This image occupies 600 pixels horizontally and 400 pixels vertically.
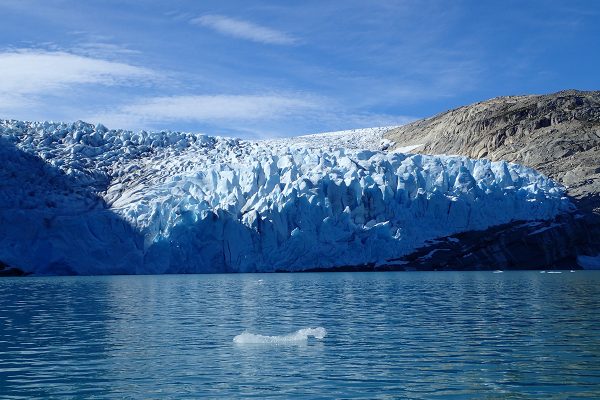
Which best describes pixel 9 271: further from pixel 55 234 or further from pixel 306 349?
pixel 306 349

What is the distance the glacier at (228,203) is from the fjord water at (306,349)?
23.2 m

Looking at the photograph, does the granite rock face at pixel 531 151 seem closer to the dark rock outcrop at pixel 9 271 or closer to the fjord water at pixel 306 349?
the dark rock outcrop at pixel 9 271

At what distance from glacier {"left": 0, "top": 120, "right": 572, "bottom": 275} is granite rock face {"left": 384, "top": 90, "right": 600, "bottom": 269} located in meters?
1.72

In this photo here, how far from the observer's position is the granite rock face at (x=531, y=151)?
54.2 meters

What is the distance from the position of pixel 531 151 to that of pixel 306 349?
191 ft

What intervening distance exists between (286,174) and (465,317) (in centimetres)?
3300

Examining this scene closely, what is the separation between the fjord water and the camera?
10461 millimetres

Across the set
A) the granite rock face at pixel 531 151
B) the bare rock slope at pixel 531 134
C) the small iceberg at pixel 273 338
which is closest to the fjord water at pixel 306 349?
the small iceberg at pixel 273 338

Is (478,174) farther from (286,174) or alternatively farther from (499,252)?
(286,174)

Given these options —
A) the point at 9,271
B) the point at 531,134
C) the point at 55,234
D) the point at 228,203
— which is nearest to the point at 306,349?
the point at 228,203

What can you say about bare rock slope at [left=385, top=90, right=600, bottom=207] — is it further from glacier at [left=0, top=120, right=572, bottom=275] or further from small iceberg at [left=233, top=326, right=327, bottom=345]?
small iceberg at [left=233, top=326, right=327, bottom=345]

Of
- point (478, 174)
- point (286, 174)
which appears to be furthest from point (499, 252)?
point (286, 174)

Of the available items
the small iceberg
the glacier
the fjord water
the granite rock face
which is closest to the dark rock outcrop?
the glacier

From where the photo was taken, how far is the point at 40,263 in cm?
4772
